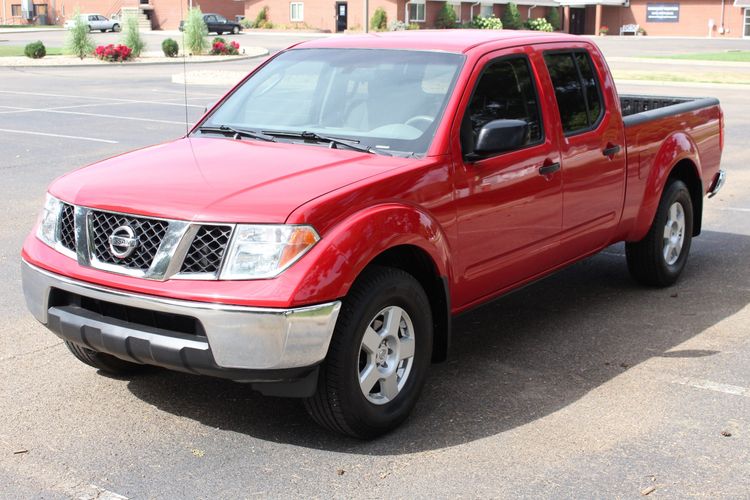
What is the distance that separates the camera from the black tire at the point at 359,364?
14.4ft

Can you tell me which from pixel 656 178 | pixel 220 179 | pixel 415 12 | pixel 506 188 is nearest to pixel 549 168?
pixel 506 188

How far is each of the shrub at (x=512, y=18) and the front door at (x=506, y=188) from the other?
72787mm

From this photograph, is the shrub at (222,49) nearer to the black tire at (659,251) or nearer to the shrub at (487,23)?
the shrub at (487,23)

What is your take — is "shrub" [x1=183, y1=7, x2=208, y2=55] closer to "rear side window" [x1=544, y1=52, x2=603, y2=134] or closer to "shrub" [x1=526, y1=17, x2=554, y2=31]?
"shrub" [x1=526, y1=17, x2=554, y2=31]

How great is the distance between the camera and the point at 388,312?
184 inches

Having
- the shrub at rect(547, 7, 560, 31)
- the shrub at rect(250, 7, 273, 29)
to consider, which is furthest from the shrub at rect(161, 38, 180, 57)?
the shrub at rect(547, 7, 560, 31)

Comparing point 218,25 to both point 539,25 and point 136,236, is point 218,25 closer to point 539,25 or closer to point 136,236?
point 539,25

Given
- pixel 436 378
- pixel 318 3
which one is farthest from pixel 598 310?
pixel 318 3

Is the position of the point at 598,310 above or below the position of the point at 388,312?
below

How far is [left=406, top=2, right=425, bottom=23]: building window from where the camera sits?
71.1 metres

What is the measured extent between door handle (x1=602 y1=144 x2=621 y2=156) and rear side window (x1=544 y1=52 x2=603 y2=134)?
0.60ft

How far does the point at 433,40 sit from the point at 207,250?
224 cm

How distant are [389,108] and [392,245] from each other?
111 centimetres

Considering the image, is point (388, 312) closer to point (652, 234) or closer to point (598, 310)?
point (598, 310)
